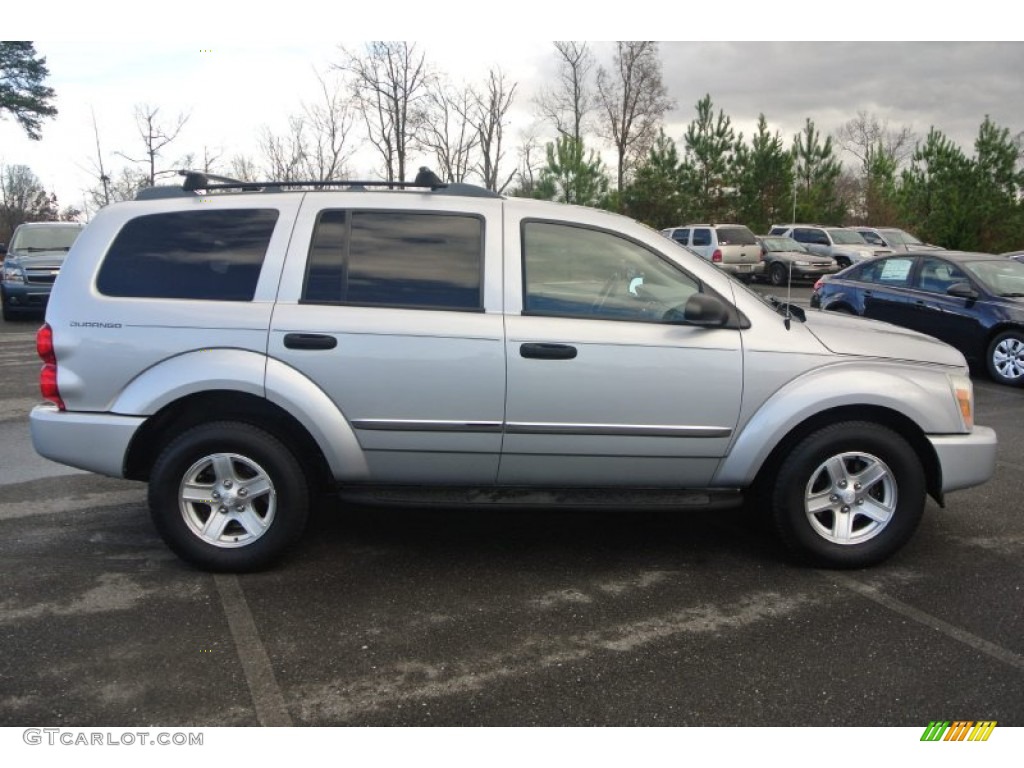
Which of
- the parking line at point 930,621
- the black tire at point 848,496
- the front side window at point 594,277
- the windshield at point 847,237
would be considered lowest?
the parking line at point 930,621

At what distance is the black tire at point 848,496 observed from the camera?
3.98 metres

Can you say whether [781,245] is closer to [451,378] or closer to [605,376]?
[605,376]

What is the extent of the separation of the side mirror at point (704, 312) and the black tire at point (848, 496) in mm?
747

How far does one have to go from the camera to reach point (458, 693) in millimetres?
2953

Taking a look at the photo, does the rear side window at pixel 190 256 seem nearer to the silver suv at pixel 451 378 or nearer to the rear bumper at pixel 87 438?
the silver suv at pixel 451 378

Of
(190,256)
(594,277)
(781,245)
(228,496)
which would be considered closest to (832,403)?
(594,277)

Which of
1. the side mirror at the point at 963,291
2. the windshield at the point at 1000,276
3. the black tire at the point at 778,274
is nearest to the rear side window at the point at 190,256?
the side mirror at the point at 963,291

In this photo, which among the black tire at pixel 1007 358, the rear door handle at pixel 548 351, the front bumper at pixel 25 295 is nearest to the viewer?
the rear door handle at pixel 548 351

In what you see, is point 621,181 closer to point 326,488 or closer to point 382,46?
point 382,46

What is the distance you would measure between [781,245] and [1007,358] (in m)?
18.3

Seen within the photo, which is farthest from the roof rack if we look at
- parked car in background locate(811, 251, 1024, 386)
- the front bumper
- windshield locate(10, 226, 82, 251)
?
windshield locate(10, 226, 82, 251)

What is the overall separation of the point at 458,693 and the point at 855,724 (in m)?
1.38

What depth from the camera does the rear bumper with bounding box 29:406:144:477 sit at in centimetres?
388
